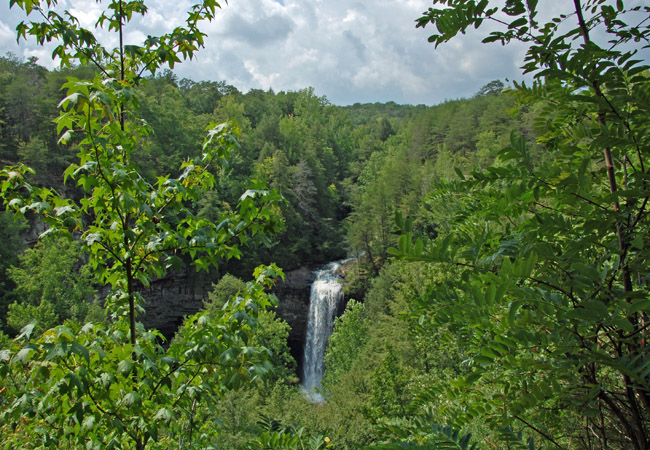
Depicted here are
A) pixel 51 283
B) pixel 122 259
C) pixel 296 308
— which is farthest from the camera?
pixel 296 308

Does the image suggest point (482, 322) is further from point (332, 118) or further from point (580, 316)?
point (332, 118)

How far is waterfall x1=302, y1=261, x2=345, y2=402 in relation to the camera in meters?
26.3

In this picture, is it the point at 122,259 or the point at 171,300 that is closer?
the point at 122,259

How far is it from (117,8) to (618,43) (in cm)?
295

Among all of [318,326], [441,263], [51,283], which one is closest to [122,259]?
[441,263]

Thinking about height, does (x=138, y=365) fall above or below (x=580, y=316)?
below

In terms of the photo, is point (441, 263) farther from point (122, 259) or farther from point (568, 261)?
point (122, 259)

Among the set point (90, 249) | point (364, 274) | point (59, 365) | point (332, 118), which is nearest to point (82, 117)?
point (90, 249)

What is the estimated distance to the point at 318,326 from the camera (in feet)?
89.2

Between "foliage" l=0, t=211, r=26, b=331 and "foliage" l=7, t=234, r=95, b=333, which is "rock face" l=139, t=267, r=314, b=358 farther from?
"foliage" l=0, t=211, r=26, b=331

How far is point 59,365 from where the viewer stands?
195 cm

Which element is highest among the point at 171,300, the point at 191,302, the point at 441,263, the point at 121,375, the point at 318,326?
the point at 441,263

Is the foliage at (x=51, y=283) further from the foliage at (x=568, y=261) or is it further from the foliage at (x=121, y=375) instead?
the foliage at (x=568, y=261)

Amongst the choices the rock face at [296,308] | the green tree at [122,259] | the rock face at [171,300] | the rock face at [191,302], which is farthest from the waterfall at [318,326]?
the green tree at [122,259]
